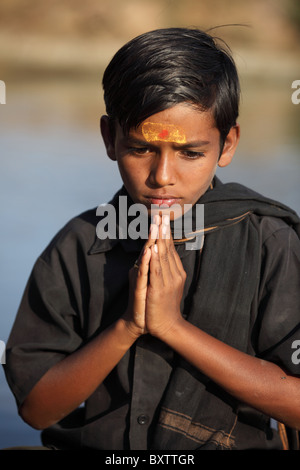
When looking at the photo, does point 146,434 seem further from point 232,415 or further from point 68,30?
point 68,30

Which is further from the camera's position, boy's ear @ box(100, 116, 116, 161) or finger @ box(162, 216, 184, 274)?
boy's ear @ box(100, 116, 116, 161)

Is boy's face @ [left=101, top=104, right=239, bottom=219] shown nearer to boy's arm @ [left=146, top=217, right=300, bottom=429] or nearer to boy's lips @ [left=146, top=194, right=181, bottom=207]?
boy's lips @ [left=146, top=194, right=181, bottom=207]

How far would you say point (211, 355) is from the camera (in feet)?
6.88

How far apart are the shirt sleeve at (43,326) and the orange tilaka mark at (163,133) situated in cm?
43

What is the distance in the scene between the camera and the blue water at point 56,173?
4910 millimetres

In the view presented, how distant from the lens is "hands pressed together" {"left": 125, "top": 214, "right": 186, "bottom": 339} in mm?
2059

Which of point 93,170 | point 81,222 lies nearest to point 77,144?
point 93,170

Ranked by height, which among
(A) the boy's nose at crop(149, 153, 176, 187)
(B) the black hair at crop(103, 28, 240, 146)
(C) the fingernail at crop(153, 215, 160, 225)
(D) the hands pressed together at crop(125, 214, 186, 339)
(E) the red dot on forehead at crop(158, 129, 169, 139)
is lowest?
(D) the hands pressed together at crop(125, 214, 186, 339)

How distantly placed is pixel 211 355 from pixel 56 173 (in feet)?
15.1

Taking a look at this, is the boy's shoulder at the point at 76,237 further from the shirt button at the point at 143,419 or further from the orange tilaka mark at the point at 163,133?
the shirt button at the point at 143,419

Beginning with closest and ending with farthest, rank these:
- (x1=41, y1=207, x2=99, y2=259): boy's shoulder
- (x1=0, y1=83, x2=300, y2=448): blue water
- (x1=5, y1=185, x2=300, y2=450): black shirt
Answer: (x1=5, y1=185, x2=300, y2=450): black shirt < (x1=41, y1=207, x2=99, y2=259): boy's shoulder < (x1=0, y1=83, x2=300, y2=448): blue water

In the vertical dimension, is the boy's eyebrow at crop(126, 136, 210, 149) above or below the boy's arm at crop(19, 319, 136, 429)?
above

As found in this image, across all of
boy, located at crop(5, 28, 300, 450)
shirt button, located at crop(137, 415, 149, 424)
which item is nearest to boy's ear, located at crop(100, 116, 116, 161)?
boy, located at crop(5, 28, 300, 450)

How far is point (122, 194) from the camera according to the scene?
2.35m
